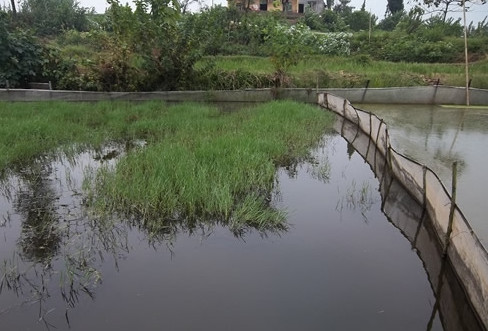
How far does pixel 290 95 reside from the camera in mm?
10531

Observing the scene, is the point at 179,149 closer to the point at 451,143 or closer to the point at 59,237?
the point at 59,237

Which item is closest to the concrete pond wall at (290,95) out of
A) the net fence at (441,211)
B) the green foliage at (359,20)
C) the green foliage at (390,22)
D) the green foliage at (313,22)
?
the net fence at (441,211)

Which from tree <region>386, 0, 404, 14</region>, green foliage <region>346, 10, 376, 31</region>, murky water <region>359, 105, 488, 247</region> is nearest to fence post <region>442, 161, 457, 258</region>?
murky water <region>359, 105, 488, 247</region>

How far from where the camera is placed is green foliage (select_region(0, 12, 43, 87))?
9.27 metres

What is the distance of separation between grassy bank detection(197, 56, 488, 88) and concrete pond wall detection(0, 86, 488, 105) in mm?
776

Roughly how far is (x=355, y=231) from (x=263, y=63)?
1038 cm

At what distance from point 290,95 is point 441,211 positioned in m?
7.79

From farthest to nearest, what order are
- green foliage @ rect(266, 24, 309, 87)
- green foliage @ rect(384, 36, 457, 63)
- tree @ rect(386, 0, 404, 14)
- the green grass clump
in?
1. tree @ rect(386, 0, 404, 14)
2. green foliage @ rect(384, 36, 457, 63)
3. green foliage @ rect(266, 24, 309, 87)
4. the green grass clump

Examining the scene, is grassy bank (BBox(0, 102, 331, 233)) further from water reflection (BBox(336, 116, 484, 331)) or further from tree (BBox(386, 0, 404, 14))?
tree (BBox(386, 0, 404, 14))

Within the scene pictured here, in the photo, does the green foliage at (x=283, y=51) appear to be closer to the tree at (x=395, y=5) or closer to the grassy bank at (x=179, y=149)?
the grassy bank at (x=179, y=149)

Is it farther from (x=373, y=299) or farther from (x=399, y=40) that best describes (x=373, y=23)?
(x=373, y=299)

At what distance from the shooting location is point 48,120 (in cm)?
652

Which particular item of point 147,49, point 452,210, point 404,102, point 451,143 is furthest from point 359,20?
point 452,210

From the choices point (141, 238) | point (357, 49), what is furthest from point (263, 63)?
point (141, 238)
